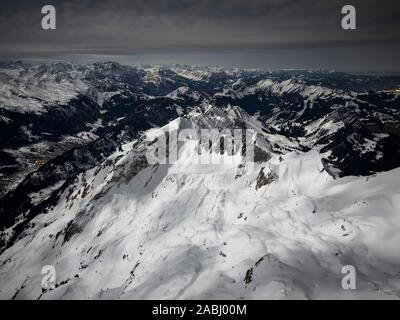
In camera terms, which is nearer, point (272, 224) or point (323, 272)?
point (323, 272)

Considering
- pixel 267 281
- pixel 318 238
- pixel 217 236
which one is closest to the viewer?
pixel 267 281
